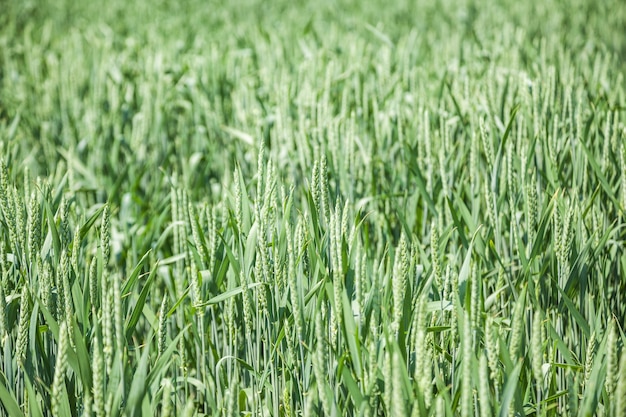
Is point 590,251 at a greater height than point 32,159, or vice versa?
point 32,159

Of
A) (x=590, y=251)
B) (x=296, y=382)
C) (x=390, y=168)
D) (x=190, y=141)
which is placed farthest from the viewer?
(x=190, y=141)

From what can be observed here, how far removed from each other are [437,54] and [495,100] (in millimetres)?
→ 1194

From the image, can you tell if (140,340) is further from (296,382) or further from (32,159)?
(32,159)

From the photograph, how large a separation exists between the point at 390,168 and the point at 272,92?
2.89 feet

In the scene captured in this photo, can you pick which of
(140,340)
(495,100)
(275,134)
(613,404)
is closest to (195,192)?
(275,134)

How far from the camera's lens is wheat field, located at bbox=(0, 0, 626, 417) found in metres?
0.86

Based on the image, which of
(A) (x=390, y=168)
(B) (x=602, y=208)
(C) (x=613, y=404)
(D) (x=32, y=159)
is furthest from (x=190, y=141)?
(C) (x=613, y=404)

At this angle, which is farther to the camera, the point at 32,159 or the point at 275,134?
the point at 32,159

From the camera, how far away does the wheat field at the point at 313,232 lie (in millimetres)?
857

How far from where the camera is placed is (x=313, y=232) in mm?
1029

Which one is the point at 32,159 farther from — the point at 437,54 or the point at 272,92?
the point at 437,54

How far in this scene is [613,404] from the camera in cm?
85

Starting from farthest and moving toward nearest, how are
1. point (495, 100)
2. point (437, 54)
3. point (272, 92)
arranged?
point (437, 54) → point (272, 92) → point (495, 100)

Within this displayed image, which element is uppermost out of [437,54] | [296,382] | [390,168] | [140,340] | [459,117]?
[437,54]
